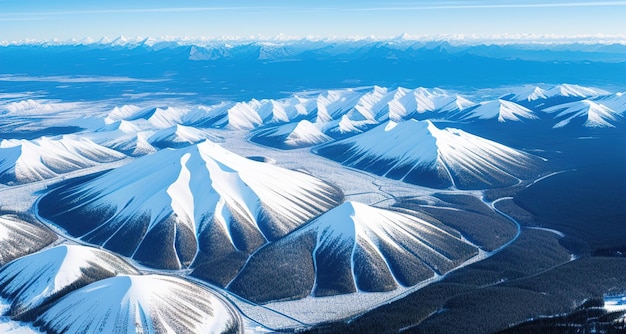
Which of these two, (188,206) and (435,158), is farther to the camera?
(435,158)

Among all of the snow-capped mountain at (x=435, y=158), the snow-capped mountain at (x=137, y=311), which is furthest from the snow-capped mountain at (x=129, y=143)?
the snow-capped mountain at (x=137, y=311)

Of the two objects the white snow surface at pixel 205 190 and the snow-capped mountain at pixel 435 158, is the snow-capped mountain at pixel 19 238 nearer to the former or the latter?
the white snow surface at pixel 205 190

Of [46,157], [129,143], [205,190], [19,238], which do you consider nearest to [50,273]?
[19,238]

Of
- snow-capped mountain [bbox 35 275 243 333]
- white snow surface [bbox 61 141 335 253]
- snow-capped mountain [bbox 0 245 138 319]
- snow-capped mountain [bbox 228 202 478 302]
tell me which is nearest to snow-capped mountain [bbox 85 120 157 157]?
white snow surface [bbox 61 141 335 253]

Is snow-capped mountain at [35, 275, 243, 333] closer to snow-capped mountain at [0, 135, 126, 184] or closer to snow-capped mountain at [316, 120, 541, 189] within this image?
snow-capped mountain at [316, 120, 541, 189]

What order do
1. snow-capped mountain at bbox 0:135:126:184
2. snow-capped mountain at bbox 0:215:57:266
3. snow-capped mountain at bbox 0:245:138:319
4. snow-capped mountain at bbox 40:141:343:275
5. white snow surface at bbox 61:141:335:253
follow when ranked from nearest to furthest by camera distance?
snow-capped mountain at bbox 0:245:138:319 < snow-capped mountain at bbox 0:215:57:266 < snow-capped mountain at bbox 40:141:343:275 < white snow surface at bbox 61:141:335:253 < snow-capped mountain at bbox 0:135:126:184

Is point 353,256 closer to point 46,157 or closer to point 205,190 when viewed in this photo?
point 205,190

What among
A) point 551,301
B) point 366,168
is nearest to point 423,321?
point 551,301
